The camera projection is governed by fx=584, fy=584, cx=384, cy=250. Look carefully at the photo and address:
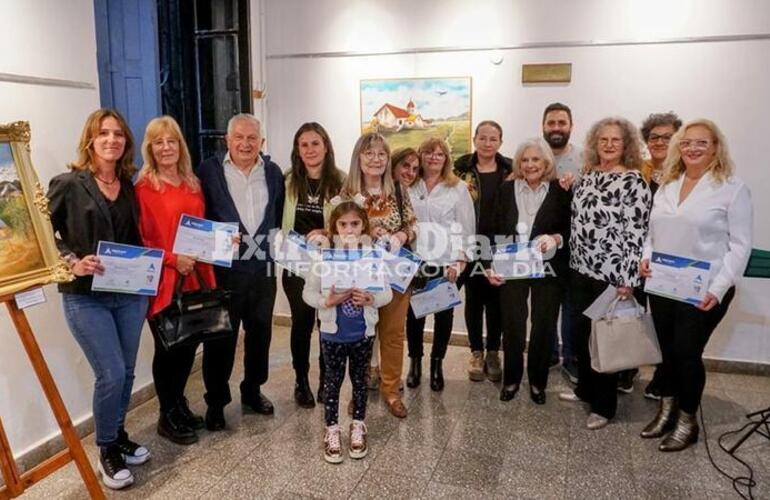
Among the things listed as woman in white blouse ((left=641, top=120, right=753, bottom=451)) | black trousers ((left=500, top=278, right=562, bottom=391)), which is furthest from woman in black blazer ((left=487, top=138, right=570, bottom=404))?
woman in white blouse ((left=641, top=120, right=753, bottom=451))

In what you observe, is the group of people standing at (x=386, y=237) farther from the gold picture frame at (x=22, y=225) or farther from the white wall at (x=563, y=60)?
the white wall at (x=563, y=60)

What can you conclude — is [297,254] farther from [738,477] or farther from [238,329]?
[738,477]

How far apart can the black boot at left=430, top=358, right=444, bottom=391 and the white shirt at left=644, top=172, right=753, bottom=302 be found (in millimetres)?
1496

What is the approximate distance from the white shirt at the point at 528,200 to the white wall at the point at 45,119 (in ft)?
7.43

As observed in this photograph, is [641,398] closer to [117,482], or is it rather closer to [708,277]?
[708,277]

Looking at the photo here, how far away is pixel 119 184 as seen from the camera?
8.34ft

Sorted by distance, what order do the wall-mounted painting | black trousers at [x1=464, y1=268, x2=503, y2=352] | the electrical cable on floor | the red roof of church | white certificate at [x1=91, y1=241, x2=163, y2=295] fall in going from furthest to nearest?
the red roof of church → the wall-mounted painting → black trousers at [x1=464, y1=268, x2=503, y2=352] → the electrical cable on floor → white certificate at [x1=91, y1=241, x2=163, y2=295]

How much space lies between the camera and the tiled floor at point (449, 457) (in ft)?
8.33

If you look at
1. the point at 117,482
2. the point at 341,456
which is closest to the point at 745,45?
the point at 341,456

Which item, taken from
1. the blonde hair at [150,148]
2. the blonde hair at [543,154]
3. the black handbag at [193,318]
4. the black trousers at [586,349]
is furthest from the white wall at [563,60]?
the black handbag at [193,318]

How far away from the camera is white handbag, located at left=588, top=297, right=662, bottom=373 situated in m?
2.84

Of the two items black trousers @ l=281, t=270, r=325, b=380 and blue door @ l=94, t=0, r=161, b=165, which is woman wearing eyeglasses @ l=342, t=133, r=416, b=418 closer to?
black trousers @ l=281, t=270, r=325, b=380

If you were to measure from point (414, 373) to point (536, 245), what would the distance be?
1148 millimetres

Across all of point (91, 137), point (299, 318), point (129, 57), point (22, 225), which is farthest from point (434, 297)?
point (129, 57)
